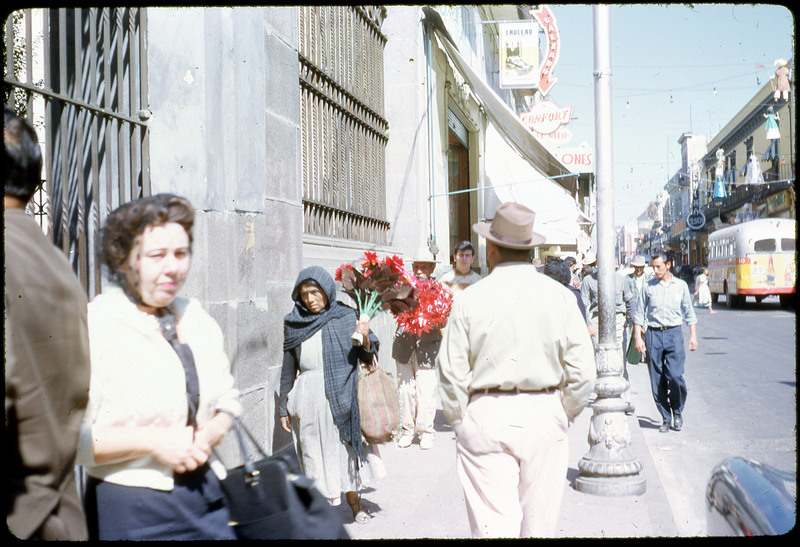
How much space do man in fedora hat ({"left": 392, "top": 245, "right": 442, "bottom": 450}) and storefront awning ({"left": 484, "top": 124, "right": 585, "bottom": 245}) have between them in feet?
15.1

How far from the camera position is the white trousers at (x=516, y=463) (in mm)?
3463

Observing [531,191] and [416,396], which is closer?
[416,396]

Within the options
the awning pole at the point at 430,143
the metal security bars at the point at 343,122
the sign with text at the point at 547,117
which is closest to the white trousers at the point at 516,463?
the metal security bars at the point at 343,122

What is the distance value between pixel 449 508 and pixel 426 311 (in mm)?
2166

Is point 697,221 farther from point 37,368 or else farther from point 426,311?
point 37,368

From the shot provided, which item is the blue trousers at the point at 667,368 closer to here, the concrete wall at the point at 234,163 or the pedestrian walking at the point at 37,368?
the concrete wall at the point at 234,163

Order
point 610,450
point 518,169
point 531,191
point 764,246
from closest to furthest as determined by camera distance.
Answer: point 610,450
point 531,191
point 518,169
point 764,246

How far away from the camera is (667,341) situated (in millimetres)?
8148

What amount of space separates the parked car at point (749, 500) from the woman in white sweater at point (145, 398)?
1625 mm

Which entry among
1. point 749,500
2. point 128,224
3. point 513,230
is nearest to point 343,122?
point 513,230

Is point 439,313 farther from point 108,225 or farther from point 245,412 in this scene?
point 108,225

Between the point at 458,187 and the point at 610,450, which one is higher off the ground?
the point at 458,187

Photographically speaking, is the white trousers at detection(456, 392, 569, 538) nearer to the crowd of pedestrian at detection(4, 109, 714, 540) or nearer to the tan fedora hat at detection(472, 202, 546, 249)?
the crowd of pedestrian at detection(4, 109, 714, 540)

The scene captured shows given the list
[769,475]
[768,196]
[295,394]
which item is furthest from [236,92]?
[768,196]
